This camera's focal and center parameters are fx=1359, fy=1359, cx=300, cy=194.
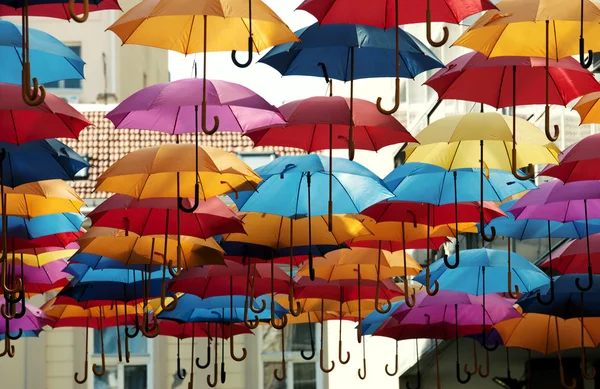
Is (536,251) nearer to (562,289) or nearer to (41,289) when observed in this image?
(562,289)

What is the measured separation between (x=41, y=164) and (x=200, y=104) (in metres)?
1.63

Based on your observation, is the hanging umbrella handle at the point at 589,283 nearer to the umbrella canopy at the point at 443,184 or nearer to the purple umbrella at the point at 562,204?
the purple umbrella at the point at 562,204

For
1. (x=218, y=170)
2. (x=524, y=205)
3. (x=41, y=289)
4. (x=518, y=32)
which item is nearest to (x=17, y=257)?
(x=41, y=289)

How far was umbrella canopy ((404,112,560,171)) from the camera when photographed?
11.3 metres

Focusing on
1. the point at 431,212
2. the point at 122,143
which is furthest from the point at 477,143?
the point at 122,143

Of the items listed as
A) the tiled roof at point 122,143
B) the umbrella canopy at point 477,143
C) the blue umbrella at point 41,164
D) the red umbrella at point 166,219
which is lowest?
the tiled roof at point 122,143

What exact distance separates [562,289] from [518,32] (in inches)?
159

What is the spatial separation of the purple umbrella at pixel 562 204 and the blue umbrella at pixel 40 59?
171 inches

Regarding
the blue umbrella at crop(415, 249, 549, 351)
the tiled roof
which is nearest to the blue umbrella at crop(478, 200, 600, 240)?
the blue umbrella at crop(415, 249, 549, 351)

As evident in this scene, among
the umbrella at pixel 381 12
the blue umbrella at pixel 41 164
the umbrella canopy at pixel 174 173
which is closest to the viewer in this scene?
the umbrella at pixel 381 12

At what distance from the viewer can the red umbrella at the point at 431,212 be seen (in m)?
13.1

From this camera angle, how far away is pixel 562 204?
12930 mm

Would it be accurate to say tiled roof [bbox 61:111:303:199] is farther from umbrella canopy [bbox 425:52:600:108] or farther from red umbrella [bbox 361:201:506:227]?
umbrella canopy [bbox 425:52:600:108]

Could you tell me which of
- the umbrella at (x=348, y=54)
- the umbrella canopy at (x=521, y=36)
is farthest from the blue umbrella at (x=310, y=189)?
the umbrella canopy at (x=521, y=36)
